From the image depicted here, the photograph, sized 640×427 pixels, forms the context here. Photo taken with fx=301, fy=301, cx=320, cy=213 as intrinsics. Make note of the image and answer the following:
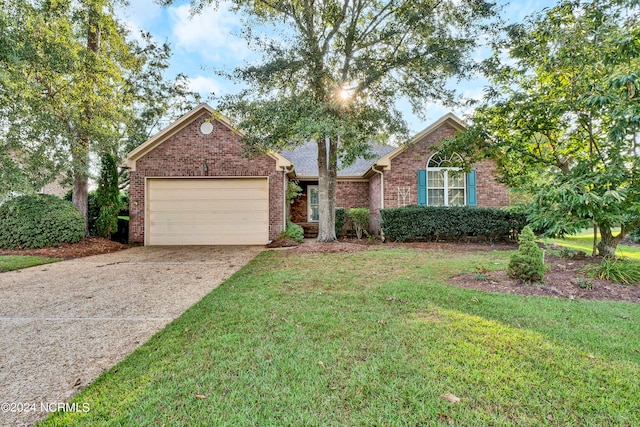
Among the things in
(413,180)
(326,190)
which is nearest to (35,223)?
(326,190)

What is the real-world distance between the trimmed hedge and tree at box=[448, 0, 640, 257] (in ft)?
13.3

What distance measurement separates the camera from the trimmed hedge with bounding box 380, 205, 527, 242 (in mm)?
10695

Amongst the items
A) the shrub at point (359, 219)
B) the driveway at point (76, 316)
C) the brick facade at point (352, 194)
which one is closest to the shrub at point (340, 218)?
the shrub at point (359, 219)

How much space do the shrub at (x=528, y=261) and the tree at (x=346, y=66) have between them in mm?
4896

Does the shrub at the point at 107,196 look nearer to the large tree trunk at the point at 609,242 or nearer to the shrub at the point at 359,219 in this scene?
the shrub at the point at 359,219

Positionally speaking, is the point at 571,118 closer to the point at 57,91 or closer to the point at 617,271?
the point at 617,271

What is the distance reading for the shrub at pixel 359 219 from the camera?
42.8 feet

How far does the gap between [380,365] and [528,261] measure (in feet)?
12.4

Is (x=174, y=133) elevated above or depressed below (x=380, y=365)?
above

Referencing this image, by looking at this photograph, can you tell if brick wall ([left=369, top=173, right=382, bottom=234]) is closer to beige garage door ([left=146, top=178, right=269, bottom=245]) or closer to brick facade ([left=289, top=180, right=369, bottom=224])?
brick facade ([left=289, top=180, right=369, bottom=224])

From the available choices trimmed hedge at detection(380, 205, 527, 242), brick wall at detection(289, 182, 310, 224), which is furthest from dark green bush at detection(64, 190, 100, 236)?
trimmed hedge at detection(380, 205, 527, 242)

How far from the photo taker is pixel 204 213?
37.7ft

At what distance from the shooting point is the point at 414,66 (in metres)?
9.02

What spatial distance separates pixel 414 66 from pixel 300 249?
6523 millimetres
